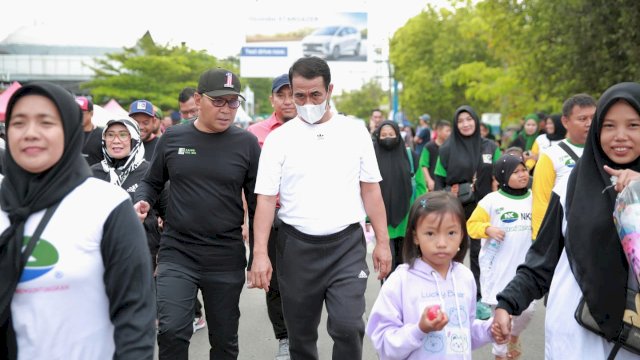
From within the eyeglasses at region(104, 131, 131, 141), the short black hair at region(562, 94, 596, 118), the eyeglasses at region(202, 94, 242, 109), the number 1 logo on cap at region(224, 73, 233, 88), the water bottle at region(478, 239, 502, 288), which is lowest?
the water bottle at region(478, 239, 502, 288)

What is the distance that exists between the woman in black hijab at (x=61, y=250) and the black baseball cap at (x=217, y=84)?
2146 mm

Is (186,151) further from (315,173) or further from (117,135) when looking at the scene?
(117,135)

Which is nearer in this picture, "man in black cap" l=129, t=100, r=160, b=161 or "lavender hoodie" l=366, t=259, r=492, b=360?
"lavender hoodie" l=366, t=259, r=492, b=360

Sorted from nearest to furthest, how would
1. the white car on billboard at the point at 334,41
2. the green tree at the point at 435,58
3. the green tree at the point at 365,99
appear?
the white car on billboard at the point at 334,41
the green tree at the point at 435,58
the green tree at the point at 365,99

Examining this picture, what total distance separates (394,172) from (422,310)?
5018 millimetres

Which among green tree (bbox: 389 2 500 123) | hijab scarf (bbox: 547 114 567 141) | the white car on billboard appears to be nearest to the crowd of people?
hijab scarf (bbox: 547 114 567 141)

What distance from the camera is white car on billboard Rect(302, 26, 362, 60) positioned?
90.5 ft

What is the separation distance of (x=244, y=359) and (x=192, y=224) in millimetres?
1949

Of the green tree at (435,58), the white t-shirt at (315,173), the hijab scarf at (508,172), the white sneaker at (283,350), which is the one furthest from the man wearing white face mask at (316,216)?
the green tree at (435,58)

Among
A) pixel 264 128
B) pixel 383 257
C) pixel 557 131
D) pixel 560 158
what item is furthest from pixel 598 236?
pixel 557 131

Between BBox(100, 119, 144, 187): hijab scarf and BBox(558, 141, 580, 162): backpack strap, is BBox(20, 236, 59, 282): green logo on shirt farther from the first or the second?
BBox(558, 141, 580, 162): backpack strap

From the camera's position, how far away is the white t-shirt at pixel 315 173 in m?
4.55

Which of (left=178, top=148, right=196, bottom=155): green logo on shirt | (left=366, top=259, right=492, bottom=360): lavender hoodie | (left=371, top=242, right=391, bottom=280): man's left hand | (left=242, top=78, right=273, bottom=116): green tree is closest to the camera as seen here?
(left=366, top=259, right=492, bottom=360): lavender hoodie

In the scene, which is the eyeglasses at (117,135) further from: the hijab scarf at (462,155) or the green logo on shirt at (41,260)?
the hijab scarf at (462,155)
